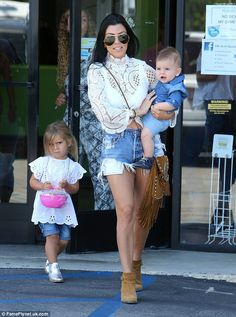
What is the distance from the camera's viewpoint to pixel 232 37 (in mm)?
7383

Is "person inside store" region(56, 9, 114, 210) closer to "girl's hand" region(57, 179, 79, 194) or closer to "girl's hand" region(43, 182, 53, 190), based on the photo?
"girl's hand" region(57, 179, 79, 194)

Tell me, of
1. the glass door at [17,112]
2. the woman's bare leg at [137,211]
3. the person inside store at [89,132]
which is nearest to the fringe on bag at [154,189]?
the woman's bare leg at [137,211]

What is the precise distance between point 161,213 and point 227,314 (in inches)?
77.4

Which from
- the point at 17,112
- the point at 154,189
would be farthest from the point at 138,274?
the point at 17,112

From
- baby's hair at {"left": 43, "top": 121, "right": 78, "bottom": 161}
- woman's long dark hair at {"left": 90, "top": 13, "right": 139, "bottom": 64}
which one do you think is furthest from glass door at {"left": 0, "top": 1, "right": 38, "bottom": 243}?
woman's long dark hair at {"left": 90, "top": 13, "right": 139, "bottom": 64}

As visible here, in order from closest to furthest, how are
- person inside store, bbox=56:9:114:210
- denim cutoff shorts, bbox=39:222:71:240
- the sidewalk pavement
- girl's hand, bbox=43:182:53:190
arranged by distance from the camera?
girl's hand, bbox=43:182:53:190, denim cutoff shorts, bbox=39:222:71:240, the sidewalk pavement, person inside store, bbox=56:9:114:210

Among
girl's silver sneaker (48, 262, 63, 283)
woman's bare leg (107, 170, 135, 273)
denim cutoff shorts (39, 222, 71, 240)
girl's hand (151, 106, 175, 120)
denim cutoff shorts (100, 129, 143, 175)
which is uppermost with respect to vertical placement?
girl's hand (151, 106, 175, 120)

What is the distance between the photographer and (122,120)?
227 inches

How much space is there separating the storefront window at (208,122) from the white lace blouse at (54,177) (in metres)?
1.34

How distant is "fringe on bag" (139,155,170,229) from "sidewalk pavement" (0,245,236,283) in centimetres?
96

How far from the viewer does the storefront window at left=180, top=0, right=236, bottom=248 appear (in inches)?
291

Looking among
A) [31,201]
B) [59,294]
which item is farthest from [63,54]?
[59,294]

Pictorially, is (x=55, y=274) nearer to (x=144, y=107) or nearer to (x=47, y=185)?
(x=47, y=185)

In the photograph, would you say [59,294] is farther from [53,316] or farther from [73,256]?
[73,256]
